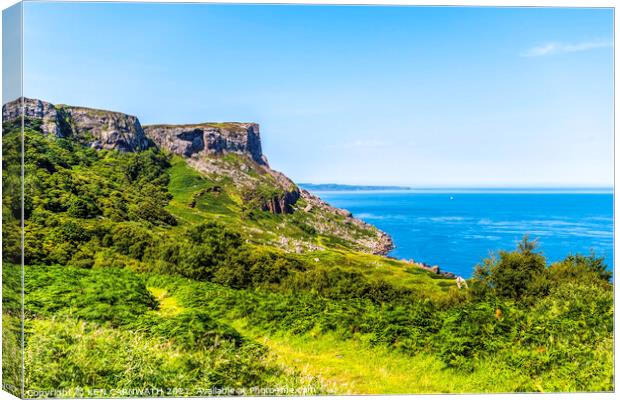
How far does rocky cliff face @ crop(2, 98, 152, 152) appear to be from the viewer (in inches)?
304

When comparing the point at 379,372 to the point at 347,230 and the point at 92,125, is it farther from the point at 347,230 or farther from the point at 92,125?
the point at 92,125

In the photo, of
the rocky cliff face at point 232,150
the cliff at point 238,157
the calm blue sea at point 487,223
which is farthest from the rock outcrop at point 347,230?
the rocky cliff face at point 232,150

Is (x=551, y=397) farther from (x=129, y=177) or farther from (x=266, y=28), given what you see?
(x=129, y=177)

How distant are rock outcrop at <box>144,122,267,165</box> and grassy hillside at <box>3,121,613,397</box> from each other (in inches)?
41.6

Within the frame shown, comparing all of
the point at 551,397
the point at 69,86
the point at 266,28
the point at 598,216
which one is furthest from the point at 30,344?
the point at 598,216

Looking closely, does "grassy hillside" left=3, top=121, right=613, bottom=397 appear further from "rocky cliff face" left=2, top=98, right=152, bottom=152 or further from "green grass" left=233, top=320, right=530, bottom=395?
"rocky cliff face" left=2, top=98, right=152, bottom=152

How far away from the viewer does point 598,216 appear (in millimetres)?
7406

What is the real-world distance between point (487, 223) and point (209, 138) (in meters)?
5.13

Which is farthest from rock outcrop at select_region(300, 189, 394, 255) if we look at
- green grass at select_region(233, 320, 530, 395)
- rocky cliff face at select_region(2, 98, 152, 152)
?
rocky cliff face at select_region(2, 98, 152, 152)

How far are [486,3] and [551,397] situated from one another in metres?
5.11

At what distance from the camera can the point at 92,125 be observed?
29.8 ft

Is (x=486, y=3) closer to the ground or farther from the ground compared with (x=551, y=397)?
farther from the ground

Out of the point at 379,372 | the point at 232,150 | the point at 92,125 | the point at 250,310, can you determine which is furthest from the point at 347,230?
the point at 92,125

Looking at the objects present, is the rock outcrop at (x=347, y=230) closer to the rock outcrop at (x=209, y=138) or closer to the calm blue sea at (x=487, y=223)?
the calm blue sea at (x=487, y=223)
